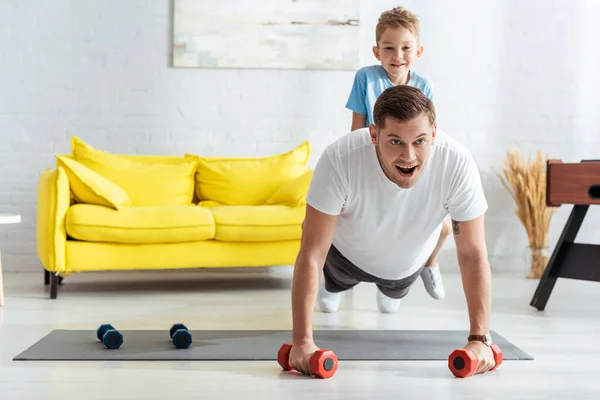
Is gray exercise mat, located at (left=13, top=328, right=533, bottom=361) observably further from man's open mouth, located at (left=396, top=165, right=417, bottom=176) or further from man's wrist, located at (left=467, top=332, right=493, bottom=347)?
man's open mouth, located at (left=396, top=165, right=417, bottom=176)

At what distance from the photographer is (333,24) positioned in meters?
5.73

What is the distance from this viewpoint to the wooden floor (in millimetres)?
2311

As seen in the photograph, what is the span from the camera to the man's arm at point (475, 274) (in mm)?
2598

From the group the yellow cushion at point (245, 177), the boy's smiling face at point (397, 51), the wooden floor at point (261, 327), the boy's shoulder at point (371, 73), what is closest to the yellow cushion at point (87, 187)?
the wooden floor at point (261, 327)

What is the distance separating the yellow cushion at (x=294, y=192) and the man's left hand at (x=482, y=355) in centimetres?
229

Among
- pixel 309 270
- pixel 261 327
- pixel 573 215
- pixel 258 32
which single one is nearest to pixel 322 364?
pixel 309 270

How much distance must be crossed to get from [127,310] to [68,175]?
0.97 meters

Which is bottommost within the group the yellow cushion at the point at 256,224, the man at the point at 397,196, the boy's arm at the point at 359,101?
the yellow cushion at the point at 256,224

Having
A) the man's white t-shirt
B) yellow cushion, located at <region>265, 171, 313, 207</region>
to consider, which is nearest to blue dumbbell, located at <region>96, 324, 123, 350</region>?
the man's white t-shirt

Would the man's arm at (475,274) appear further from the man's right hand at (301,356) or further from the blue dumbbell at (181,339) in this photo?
the blue dumbbell at (181,339)

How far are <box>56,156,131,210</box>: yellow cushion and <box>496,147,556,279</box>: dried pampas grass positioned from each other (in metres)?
2.70

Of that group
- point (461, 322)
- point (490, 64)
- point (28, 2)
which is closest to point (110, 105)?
point (28, 2)

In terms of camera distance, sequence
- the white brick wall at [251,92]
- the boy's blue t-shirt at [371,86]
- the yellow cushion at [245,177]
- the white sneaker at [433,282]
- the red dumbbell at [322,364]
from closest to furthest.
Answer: the red dumbbell at [322,364]
the boy's blue t-shirt at [371,86]
the white sneaker at [433,282]
the yellow cushion at [245,177]
the white brick wall at [251,92]

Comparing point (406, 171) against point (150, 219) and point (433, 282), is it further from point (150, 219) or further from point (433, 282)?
point (150, 219)
